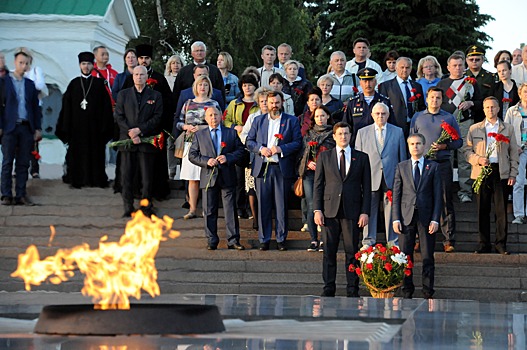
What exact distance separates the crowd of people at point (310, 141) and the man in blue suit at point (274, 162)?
0.05 ft

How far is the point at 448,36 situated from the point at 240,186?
20.1 m

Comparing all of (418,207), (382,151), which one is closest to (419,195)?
(418,207)

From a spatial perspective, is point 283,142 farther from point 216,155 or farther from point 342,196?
point 342,196

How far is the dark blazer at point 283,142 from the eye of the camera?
48.4 feet

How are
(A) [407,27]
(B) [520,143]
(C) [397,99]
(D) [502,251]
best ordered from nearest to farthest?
(D) [502,251] → (B) [520,143] → (C) [397,99] → (A) [407,27]

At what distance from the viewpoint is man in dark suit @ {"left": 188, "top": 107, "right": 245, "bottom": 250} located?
1471 cm

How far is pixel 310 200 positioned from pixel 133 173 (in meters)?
2.84

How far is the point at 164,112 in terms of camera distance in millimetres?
16812

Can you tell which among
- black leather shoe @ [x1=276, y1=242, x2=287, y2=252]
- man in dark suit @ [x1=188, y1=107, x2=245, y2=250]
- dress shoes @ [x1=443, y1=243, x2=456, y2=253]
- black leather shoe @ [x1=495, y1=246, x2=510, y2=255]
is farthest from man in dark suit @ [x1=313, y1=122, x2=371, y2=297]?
black leather shoe @ [x1=495, y1=246, x2=510, y2=255]

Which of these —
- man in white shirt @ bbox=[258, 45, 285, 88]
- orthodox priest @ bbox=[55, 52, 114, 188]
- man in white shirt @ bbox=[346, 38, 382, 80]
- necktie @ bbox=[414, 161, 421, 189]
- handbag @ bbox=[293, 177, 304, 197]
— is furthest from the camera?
orthodox priest @ bbox=[55, 52, 114, 188]

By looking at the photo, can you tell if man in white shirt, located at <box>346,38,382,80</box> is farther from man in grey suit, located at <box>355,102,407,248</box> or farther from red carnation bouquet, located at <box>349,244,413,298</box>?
red carnation bouquet, located at <box>349,244,413,298</box>

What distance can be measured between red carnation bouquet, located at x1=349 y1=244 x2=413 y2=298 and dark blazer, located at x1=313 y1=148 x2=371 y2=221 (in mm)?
768

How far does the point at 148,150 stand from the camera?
1609 centimetres

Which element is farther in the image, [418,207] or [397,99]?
[397,99]
